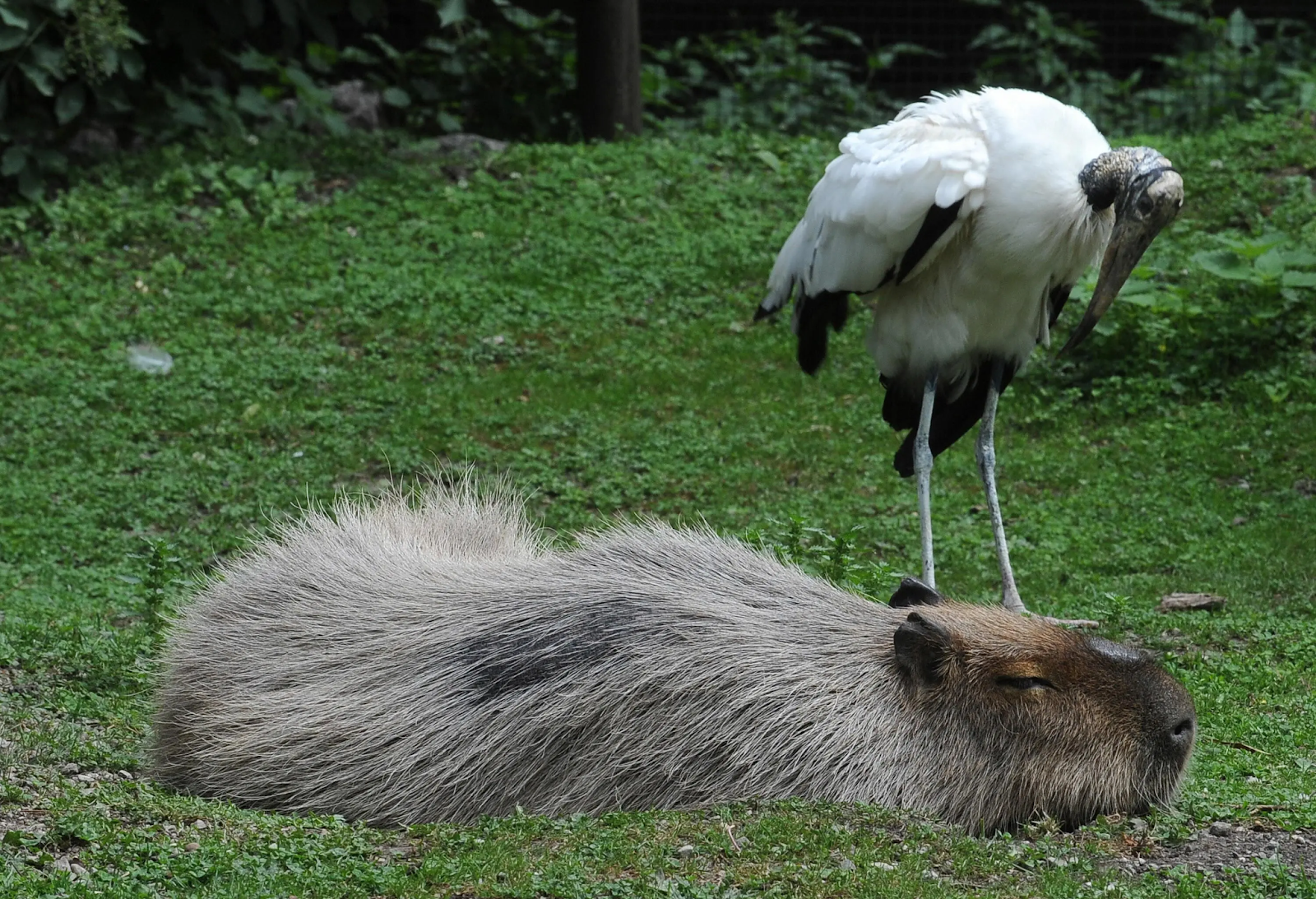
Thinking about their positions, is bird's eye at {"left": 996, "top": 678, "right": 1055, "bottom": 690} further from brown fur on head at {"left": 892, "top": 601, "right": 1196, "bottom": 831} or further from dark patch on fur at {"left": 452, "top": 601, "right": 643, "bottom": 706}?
dark patch on fur at {"left": 452, "top": 601, "right": 643, "bottom": 706}

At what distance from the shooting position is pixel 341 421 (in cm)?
809

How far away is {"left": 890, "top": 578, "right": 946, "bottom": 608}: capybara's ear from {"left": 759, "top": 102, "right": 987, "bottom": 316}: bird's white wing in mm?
1725

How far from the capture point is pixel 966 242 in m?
5.58

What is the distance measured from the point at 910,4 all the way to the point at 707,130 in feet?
8.12

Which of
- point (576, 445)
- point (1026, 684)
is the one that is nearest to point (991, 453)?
point (1026, 684)

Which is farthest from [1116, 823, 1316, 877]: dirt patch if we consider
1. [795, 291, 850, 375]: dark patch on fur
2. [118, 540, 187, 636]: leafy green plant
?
[118, 540, 187, 636]: leafy green plant

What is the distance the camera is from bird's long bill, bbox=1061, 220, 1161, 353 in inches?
206

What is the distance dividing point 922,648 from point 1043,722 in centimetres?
34

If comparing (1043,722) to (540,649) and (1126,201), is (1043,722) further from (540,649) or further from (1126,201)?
(1126,201)

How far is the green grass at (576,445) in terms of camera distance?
3494 mm

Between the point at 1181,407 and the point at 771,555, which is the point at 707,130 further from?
the point at 771,555

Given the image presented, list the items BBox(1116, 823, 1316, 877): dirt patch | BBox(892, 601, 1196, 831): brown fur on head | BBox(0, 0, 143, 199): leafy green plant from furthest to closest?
BBox(0, 0, 143, 199): leafy green plant → BBox(892, 601, 1196, 831): brown fur on head → BBox(1116, 823, 1316, 877): dirt patch

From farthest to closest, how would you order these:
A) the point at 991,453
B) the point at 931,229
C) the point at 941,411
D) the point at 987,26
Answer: the point at 987,26, the point at 941,411, the point at 991,453, the point at 931,229

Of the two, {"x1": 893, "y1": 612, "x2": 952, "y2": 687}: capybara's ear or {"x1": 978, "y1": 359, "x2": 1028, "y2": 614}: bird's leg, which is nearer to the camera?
{"x1": 893, "y1": 612, "x2": 952, "y2": 687}: capybara's ear
